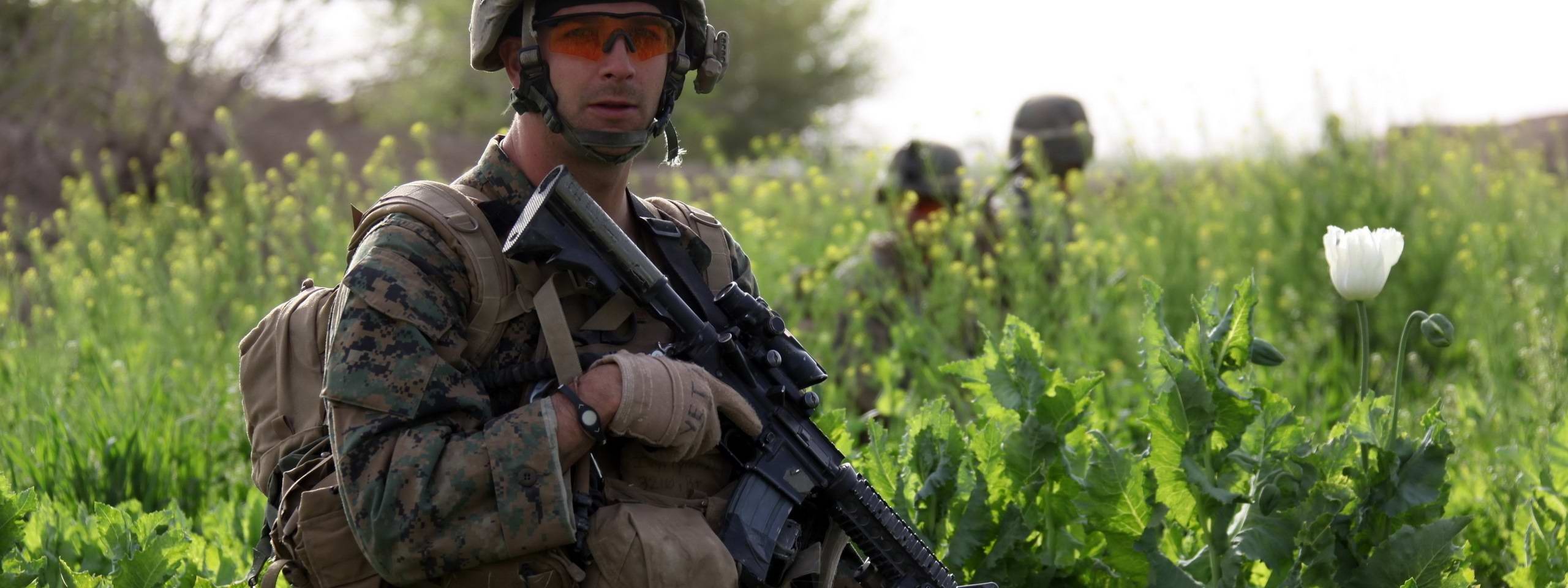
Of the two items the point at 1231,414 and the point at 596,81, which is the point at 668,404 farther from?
the point at 1231,414

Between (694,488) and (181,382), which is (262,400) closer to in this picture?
(694,488)

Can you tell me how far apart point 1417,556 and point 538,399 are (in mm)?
1653

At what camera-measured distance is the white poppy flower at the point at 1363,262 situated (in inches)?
104

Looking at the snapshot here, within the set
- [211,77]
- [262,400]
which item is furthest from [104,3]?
[262,400]

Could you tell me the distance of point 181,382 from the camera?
466 centimetres

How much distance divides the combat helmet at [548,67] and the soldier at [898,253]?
2652 millimetres

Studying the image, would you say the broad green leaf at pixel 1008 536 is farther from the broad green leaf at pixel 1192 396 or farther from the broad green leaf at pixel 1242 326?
the broad green leaf at pixel 1242 326

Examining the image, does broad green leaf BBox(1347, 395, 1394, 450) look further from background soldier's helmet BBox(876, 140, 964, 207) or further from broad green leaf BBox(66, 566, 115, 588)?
background soldier's helmet BBox(876, 140, 964, 207)

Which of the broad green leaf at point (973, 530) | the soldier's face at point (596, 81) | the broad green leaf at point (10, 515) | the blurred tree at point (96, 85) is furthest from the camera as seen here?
the blurred tree at point (96, 85)

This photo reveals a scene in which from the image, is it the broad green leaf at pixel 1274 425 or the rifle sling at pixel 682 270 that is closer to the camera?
the rifle sling at pixel 682 270

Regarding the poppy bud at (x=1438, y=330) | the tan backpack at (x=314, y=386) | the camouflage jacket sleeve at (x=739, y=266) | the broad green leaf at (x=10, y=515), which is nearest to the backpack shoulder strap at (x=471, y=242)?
the tan backpack at (x=314, y=386)

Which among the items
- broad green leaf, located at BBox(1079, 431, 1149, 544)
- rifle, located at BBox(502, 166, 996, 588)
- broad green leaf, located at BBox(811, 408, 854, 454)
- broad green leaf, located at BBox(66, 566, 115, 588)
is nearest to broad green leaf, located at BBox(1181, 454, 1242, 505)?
broad green leaf, located at BBox(1079, 431, 1149, 544)

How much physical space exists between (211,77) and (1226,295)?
7726 millimetres

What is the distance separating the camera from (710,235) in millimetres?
2512
